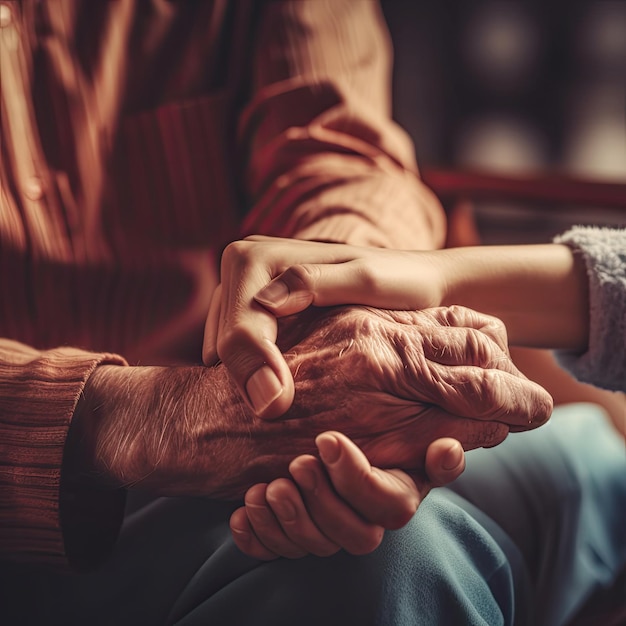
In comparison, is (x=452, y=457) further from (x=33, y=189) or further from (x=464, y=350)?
(x=33, y=189)

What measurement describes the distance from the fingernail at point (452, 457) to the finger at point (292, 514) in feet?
0.19

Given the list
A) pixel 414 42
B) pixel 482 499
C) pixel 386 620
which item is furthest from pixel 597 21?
pixel 386 620

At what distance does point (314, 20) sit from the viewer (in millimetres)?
566

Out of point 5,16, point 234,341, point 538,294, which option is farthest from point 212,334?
point 5,16

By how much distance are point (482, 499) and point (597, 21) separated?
3.59 feet

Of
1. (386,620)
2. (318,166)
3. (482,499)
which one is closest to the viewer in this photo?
(386,620)

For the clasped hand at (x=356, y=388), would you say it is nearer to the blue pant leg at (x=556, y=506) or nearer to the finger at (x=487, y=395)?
the finger at (x=487, y=395)

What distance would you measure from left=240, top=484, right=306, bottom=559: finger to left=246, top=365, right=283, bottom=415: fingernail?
4 cm

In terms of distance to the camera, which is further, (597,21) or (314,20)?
(597,21)

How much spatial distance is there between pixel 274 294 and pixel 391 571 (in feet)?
0.43

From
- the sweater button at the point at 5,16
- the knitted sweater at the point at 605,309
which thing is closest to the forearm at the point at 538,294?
the knitted sweater at the point at 605,309

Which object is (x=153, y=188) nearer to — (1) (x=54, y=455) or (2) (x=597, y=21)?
(1) (x=54, y=455)

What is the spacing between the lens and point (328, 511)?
0.79 ft

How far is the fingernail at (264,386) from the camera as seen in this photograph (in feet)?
0.83
